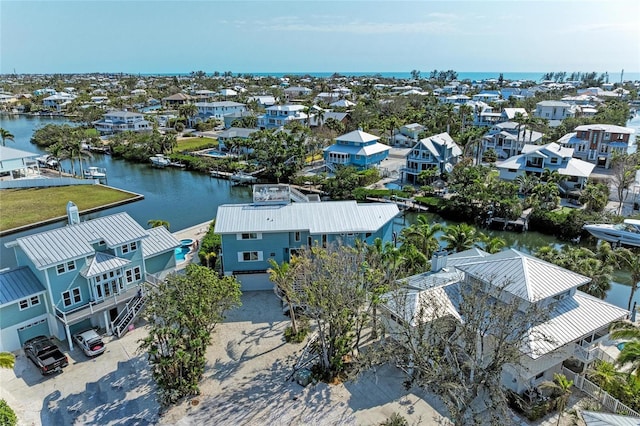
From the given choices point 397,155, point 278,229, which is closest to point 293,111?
point 397,155

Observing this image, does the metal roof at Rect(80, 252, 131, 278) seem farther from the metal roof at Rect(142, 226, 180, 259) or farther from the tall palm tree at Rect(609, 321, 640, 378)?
the tall palm tree at Rect(609, 321, 640, 378)

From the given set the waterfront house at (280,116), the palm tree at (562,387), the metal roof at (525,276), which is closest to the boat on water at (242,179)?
the waterfront house at (280,116)

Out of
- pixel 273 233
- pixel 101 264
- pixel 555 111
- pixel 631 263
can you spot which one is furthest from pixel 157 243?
pixel 555 111

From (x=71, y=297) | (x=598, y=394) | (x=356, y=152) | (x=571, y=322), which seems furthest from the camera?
(x=356, y=152)

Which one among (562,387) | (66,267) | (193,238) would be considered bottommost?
(193,238)

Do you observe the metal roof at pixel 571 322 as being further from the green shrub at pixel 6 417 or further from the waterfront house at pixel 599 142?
the waterfront house at pixel 599 142

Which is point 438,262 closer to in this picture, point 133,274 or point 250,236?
point 250,236
